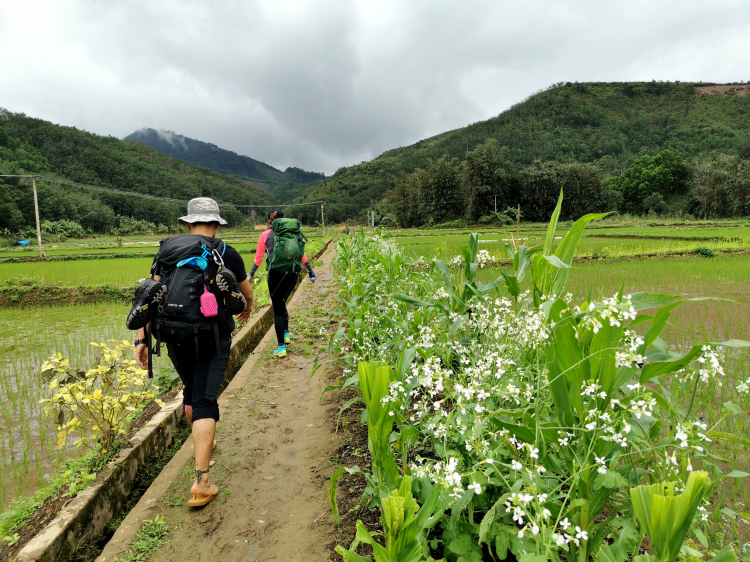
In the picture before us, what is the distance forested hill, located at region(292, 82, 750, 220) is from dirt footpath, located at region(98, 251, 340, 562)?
52.1m

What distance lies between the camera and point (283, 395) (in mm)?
3965

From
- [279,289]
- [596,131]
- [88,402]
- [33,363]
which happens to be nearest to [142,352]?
[88,402]

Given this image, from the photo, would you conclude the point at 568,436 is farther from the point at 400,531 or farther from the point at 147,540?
the point at 147,540

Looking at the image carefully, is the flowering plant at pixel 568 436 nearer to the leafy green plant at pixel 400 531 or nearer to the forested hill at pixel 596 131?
the leafy green plant at pixel 400 531

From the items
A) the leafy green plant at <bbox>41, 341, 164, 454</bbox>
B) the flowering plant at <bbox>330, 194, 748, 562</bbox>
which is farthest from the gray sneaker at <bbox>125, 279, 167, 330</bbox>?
the flowering plant at <bbox>330, 194, 748, 562</bbox>

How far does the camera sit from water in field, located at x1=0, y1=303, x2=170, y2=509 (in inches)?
117

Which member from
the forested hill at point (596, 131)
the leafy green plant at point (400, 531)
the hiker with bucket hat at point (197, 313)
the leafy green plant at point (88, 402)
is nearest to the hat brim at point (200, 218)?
the hiker with bucket hat at point (197, 313)

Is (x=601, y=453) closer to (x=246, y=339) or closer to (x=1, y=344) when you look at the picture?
(x=246, y=339)

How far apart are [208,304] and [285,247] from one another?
2404 mm

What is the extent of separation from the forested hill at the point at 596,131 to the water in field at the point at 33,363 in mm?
48019

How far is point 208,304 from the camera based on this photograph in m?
2.47

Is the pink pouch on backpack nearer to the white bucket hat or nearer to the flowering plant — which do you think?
the white bucket hat

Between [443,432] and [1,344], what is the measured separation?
746 cm

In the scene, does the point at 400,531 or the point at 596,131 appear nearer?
the point at 400,531
